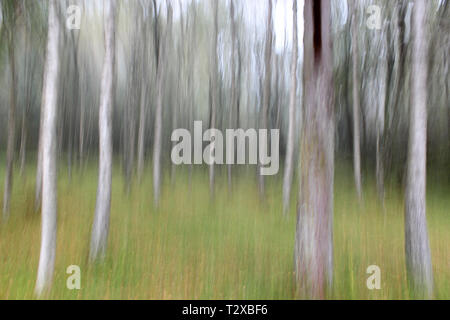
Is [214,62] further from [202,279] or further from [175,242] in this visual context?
[202,279]

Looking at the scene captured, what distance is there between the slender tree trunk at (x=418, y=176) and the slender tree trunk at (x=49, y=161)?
534cm

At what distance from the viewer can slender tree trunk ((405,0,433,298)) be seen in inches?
168

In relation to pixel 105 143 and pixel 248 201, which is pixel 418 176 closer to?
pixel 105 143

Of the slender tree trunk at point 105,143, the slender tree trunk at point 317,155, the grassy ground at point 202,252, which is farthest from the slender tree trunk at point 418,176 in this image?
the slender tree trunk at point 105,143

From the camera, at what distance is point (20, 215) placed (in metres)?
7.00

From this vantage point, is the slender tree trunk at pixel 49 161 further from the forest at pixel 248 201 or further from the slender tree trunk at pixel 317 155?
the slender tree trunk at pixel 317 155

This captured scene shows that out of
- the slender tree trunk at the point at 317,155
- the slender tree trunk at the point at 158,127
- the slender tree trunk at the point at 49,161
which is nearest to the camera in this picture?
the slender tree trunk at the point at 317,155

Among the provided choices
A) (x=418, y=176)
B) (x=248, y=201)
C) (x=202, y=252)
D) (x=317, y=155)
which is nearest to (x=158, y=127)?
(x=248, y=201)

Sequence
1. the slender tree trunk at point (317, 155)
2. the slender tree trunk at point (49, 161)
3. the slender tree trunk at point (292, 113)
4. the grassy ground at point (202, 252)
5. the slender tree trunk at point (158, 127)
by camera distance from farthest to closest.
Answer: the slender tree trunk at point (158, 127) < the slender tree trunk at point (292, 113) < the grassy ground at point (202, 252) < the slender tree trunk at point (49, 161) < the slender tree trunk at point (317, 155)

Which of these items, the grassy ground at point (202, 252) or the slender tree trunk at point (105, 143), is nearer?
the grassy ground at point (202, 252)

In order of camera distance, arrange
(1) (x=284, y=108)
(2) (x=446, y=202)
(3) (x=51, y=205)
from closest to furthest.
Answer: (3) (x=51, y=205)
(2) (x=446, y=202)
(1) (x=284, y=108)

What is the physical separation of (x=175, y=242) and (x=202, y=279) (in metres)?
1.30

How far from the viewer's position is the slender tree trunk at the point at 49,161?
13.8ft
